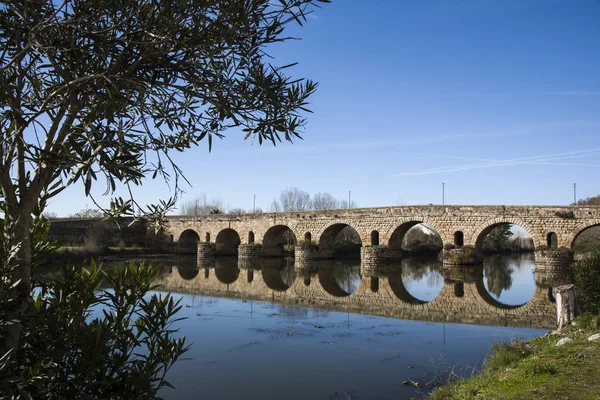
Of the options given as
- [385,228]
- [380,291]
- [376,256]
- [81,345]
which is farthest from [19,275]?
[385,228]

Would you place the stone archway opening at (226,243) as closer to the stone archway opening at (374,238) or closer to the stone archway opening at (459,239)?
the stone archway opening at (374,238)

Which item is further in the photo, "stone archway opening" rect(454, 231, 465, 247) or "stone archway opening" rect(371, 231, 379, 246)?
"stone archway opening" rect(371, 231, 379, 246)

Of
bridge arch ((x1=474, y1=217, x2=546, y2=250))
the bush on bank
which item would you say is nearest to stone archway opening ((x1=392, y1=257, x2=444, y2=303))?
bridge arch ((x1=474, y1=217, x2=546, y2=250))

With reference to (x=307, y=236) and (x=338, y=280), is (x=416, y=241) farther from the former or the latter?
(x=338, y=280)

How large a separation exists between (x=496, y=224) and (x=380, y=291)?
8466 millimetres

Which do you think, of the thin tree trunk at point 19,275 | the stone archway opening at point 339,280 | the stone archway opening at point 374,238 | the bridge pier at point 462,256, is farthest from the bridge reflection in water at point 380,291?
the thin tree trunk at point 19,275

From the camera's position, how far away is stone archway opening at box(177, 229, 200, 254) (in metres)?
30.5

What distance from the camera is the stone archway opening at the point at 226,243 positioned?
29.5 m

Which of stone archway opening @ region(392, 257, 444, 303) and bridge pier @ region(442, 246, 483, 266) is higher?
bridge pier @ region(442, 246, 483, 266)

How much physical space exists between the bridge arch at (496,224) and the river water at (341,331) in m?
2.81

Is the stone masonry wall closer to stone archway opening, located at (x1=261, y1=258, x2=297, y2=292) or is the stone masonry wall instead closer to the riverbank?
stone archway opening, located at (x1=261, y1=258, x2=297, y2=292)

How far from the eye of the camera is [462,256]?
1991 cm

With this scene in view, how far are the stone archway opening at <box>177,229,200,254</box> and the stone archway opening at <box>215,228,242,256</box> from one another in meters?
1.67

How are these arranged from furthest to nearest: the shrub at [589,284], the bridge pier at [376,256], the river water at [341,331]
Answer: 1. the bridge pier at [376,256]
2. the shrub at [589,284]
3. the river water at [341,331]
